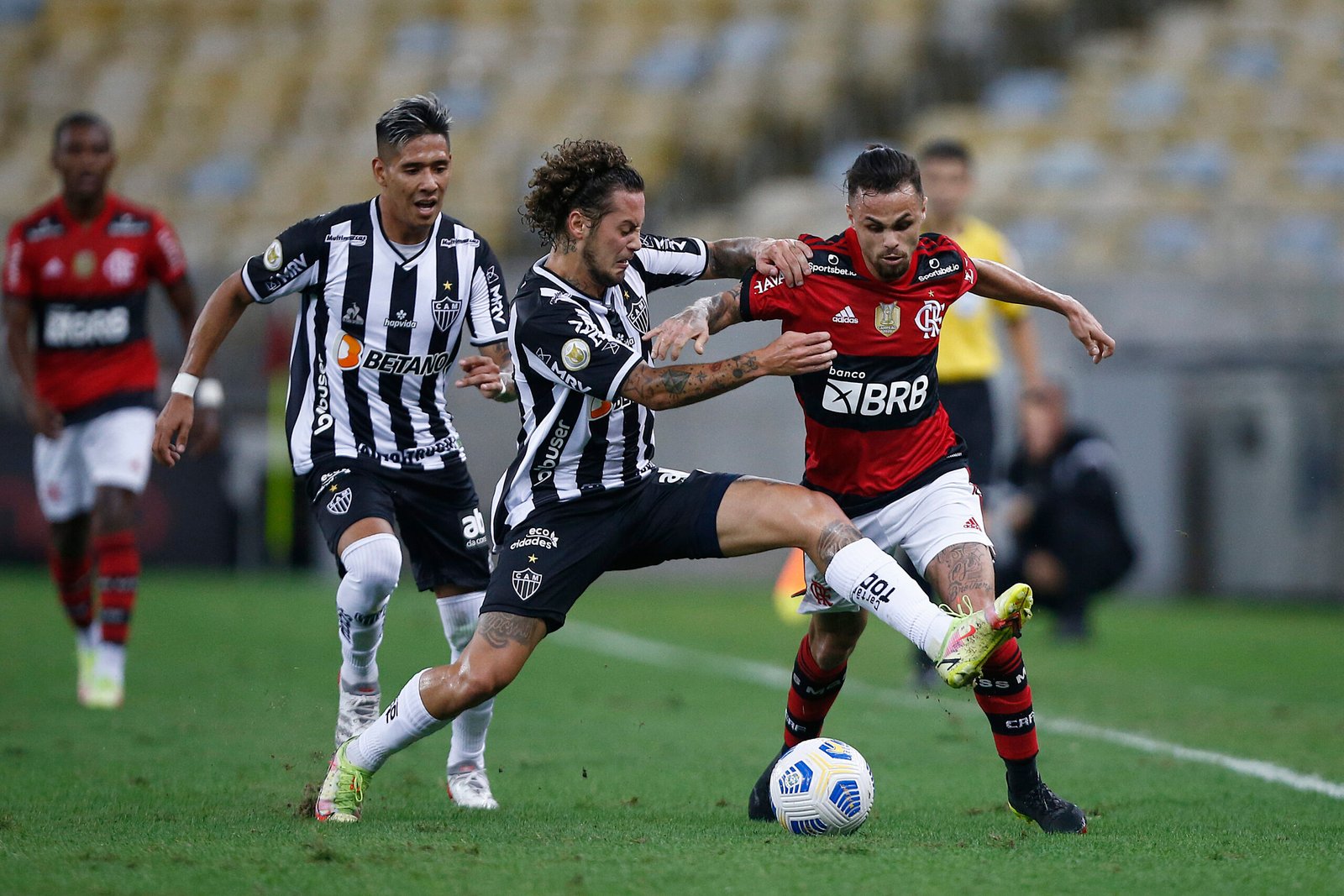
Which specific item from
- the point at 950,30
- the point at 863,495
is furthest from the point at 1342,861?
the point at 950,30

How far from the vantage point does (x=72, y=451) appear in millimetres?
8523

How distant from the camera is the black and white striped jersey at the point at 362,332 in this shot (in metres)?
5.74

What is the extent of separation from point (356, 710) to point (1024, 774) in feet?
7.55

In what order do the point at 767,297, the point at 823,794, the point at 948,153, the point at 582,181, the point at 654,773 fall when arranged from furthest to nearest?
the point at 948,153, the point at 654,773, the point at 767,297, the point at 582,181, the point at 823,794

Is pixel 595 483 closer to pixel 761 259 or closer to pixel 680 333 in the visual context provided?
pixel 680 333

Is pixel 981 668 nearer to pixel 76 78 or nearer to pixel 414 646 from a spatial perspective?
pixel 414 646

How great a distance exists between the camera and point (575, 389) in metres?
5.03

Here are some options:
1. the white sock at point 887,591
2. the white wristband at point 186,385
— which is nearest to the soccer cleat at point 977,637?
the white sock at point 887,591

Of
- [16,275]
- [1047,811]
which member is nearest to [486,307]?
[1047,811]

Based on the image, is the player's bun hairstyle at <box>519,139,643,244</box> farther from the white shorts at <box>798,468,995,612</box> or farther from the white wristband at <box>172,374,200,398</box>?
the white wristband at <box>172,374,200,398</box>

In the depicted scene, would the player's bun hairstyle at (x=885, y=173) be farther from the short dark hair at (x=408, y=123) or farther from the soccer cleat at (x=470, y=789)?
the soccer cleat at (x=470, y=789)

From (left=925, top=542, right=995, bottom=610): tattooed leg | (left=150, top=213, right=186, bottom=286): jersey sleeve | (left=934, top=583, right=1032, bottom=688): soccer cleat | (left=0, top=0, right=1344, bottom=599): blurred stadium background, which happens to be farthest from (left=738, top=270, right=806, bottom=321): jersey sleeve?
(left=0, top=0, right=1344, bottom=599): blurred stadium background

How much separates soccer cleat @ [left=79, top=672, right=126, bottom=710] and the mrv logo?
4379mm

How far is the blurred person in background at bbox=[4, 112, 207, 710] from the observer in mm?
8227
